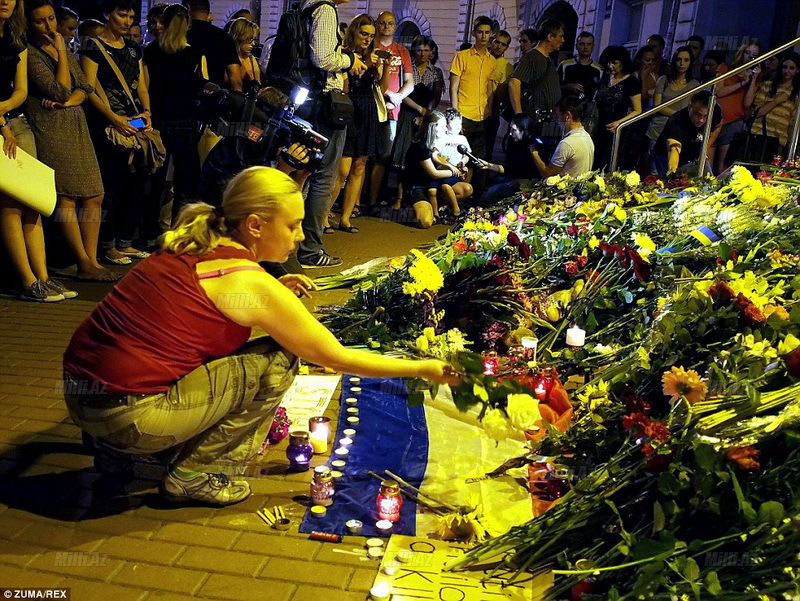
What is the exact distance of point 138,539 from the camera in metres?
2.53

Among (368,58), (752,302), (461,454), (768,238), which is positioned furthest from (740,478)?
(368,58)

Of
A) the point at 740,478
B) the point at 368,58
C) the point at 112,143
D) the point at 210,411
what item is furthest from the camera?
the point at 368,58

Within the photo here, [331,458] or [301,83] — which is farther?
[301,83]

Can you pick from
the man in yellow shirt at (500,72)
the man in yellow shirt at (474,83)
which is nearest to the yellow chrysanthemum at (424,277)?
the man in yellow shirt at (474,83)

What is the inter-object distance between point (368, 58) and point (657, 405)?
5.37 m

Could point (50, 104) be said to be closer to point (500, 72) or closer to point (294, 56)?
point (294, 56)

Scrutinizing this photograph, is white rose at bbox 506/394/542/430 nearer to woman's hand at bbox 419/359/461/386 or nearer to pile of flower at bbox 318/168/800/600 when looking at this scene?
pile of flower at bbox 318/168/800/600

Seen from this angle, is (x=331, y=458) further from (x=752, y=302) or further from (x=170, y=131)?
(x=170, y=131)

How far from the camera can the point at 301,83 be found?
5.81 meters

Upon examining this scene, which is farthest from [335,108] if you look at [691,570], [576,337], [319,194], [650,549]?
[691,570]

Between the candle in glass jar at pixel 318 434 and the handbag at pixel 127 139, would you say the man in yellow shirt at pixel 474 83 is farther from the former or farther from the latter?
the candle in glass jar at pixel 318 434

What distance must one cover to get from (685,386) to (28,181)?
413 cm

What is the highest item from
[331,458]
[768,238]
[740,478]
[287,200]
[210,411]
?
[287,200]

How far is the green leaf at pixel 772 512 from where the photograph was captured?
6.46ft
